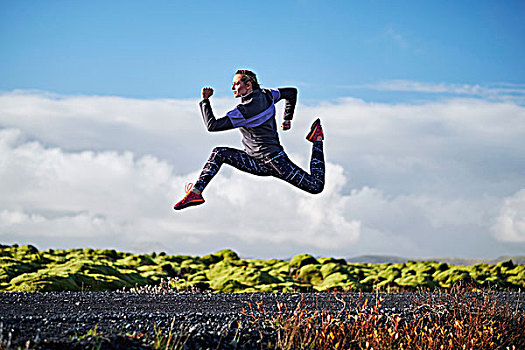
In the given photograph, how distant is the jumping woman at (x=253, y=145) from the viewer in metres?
6.56

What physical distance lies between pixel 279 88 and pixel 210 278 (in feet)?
25.7

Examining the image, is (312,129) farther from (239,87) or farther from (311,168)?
(239,87)

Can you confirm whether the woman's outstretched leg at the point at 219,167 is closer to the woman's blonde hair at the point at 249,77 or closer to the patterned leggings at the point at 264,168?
the patterned leggings at the point at 264,168

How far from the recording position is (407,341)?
725 centimetres

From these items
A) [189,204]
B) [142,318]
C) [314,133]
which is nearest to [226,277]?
[314,133]

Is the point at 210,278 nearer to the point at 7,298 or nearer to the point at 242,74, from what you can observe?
the point at 7,298

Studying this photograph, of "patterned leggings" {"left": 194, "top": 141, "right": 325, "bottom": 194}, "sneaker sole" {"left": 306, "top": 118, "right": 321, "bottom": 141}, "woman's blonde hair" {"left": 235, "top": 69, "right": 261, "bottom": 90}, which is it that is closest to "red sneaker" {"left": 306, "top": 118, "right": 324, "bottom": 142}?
"sneaker sole" {"left": 306, "top": 118, "right": 321, "bottom": 141}

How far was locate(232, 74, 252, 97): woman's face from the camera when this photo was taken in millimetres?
6750

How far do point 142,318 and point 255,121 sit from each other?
2.60m

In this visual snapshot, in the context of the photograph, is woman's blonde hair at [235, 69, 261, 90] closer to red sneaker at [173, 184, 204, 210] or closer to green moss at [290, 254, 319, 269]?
red sneaker at [173, 184, 204, 210]

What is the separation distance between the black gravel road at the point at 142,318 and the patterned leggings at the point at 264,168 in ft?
4.84

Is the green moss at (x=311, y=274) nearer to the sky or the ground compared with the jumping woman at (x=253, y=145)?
nearer to the ground

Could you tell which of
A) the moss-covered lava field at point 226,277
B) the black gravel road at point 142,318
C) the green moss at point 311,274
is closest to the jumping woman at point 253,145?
the black gravel road at point 142,318

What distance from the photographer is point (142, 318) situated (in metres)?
6.68
